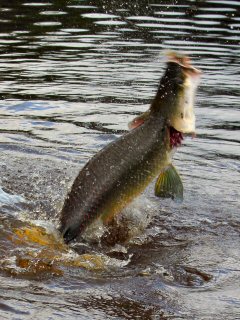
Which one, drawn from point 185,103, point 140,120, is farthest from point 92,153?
point 185,103

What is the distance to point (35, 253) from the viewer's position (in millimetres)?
5742

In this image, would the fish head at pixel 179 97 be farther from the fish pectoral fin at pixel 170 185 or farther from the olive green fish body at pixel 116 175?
the fish pectoral fin at pixel 170 185

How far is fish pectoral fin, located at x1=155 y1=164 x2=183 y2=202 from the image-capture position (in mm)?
5578

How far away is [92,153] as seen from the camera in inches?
339

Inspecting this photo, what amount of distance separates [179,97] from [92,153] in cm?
324

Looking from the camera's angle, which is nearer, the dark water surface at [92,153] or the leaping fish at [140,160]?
the dark water surface at [92,153]

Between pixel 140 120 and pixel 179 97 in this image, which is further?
pixel 140 120

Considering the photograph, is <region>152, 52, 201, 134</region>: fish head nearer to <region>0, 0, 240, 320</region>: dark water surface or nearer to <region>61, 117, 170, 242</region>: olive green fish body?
<region>61, 117, 170, 242</region>: olive green fish body

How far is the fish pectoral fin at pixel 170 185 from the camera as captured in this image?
5.58m

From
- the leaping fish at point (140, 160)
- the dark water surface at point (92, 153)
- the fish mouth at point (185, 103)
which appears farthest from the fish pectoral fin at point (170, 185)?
the dark water surface at point (92, 153)

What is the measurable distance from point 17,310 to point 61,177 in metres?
2.94

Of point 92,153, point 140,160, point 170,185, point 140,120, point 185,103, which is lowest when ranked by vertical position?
point 92,153

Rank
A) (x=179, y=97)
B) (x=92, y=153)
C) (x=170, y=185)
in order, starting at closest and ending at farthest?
(x=179, y=97)
(x=170, y=185)
(x=92, y=153)

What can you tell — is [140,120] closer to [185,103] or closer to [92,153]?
[185,103]
